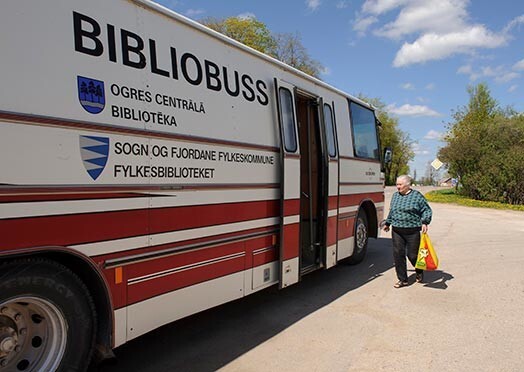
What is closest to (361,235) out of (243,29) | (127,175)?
(127,175)

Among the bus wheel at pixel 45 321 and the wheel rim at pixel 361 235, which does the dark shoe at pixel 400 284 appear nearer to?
the wheel rim at pixel 361 235

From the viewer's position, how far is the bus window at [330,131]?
6172 millimetres

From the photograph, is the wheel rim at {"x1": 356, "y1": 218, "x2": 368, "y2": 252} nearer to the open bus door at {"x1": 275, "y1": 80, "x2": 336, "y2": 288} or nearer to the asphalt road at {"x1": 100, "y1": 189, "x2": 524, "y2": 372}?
the asphalt road at {"x1": 100, "y1": 189, "x2": 524, "y2": 372}

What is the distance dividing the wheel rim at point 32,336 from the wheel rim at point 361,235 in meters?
5.36

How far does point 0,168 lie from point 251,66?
282cm

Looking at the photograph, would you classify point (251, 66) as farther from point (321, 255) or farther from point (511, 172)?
point (511, 172)

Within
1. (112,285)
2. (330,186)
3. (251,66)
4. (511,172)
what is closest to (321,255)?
(330,186)

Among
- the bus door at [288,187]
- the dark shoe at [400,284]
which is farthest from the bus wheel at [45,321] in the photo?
the dark shoe at [400,284]

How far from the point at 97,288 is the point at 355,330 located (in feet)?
9.42

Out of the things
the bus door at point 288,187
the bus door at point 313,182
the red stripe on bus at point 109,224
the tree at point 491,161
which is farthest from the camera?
the tree at point 491,161

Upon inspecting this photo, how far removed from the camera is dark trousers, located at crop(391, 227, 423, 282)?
261 inches

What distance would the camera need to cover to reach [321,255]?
6.07 m

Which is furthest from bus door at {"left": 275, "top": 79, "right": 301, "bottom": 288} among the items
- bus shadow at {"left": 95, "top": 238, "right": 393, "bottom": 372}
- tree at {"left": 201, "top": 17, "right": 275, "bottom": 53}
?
tree at {"left": 201, "top": 17, "right": 275, "bottom": 53}

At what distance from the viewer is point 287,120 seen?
203 inches
